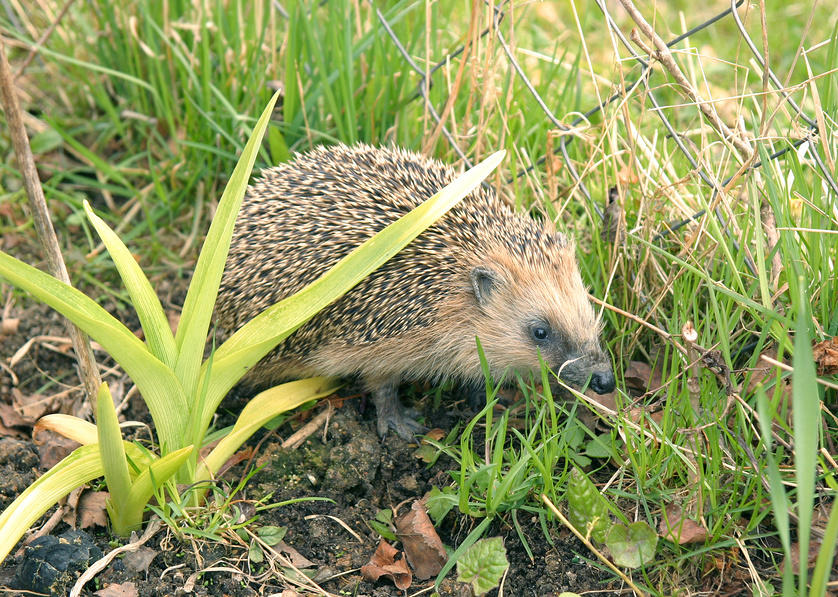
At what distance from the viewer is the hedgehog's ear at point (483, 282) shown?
14.3ft

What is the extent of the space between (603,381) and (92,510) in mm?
2433

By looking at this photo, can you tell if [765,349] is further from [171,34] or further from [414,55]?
[171,34]

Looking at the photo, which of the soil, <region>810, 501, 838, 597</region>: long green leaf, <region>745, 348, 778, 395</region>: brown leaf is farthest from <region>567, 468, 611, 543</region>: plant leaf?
<region>810, 501, 838, 597</region>: long green leaf

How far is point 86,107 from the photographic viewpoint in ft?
20.0

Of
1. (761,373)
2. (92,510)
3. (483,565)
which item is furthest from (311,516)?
(761,373)

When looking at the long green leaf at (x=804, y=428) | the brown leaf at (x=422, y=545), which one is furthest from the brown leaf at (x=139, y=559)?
the long green leaf at (x=804, y=428)

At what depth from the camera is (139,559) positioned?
3432 mm

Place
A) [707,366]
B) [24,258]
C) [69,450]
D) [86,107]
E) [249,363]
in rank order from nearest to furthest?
1. [707,366]
2. [249,363]
3. [69,450]
4. [24,258]
5. [86,107]

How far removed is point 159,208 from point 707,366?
3.89 meters

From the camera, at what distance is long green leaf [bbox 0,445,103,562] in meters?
3.05

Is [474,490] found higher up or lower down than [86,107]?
lower down

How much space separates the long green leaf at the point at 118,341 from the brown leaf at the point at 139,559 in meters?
0.44

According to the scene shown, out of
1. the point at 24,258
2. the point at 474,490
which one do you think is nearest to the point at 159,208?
the point at 24,258

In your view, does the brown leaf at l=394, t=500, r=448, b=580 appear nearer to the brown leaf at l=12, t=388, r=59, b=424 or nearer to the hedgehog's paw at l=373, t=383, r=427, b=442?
the hedgehog's paw at l=373, t=383, r=427, b=442
